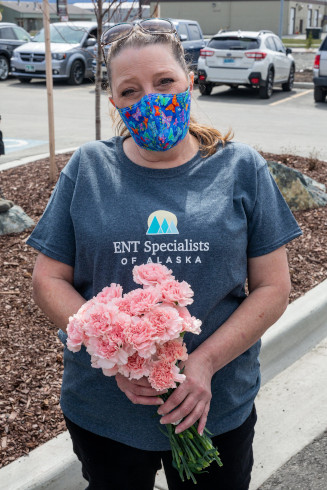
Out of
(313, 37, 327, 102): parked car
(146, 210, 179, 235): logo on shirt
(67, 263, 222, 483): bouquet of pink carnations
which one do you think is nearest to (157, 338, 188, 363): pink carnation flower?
(67, 263, 222, 483): bouquet of pink carnations

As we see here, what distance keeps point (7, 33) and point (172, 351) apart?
21707mm

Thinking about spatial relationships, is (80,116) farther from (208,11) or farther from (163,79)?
(208,11)

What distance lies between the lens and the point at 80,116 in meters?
14.0

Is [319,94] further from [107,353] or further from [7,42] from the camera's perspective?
[107,353]

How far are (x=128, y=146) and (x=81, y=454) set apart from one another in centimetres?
96

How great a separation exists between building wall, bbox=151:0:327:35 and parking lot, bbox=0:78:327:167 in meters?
42.8

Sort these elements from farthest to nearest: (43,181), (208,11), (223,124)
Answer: (208,11), (223,124), (43,181)

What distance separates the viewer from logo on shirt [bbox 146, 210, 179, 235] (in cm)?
177

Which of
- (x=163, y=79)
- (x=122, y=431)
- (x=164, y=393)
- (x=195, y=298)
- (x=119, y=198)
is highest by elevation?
(x=163, y=79)

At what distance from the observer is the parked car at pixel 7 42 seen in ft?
68.8

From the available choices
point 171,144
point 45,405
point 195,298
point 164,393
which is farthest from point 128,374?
point 45,405

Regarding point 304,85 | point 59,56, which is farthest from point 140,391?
point 304,85

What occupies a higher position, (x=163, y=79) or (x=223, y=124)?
(x=163, y=79)

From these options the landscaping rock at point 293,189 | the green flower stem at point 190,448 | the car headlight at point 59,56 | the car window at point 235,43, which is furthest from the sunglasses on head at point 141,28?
the car headlight at point 59,56
